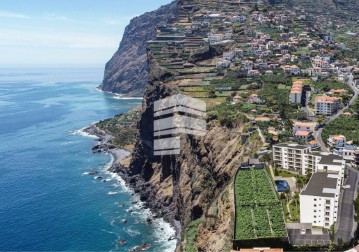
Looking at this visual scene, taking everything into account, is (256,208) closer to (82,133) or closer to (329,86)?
(329,86)

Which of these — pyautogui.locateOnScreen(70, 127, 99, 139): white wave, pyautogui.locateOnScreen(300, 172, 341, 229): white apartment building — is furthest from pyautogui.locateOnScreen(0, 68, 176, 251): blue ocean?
pyautogui.locateOnScreen(300, 172, 341, 229): white apartment building

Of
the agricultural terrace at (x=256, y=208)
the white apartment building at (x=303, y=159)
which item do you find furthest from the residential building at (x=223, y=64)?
the agricultural terrace at (x=256, y=208)

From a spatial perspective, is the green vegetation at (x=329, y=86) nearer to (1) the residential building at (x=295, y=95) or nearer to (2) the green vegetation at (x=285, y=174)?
(1) the residential building at (x=295, y=95)

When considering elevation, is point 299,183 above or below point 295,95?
below

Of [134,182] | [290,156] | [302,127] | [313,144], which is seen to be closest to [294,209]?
[290,156]

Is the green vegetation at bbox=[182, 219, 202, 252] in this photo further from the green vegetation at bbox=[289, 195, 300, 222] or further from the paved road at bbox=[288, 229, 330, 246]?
the paved road at bbox=[288, 229, 330, 246]

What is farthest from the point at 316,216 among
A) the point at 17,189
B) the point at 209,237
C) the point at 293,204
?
the point at 17,189
